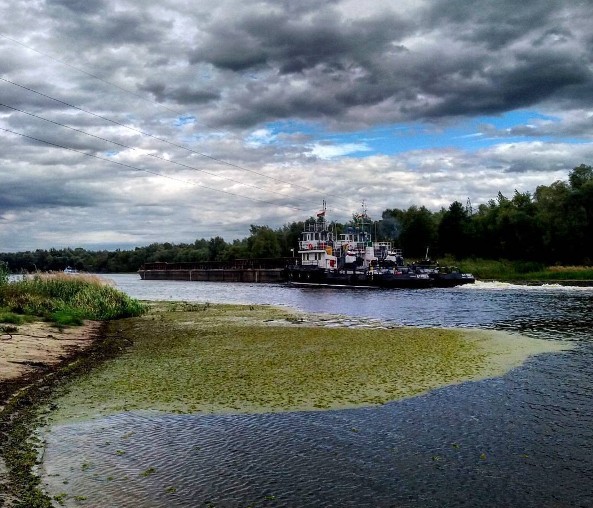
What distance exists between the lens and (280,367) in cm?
1619

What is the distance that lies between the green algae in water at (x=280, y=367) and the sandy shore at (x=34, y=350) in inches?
54.0

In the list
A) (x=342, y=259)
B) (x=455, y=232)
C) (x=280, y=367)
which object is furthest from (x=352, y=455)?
(x=455, y=232)

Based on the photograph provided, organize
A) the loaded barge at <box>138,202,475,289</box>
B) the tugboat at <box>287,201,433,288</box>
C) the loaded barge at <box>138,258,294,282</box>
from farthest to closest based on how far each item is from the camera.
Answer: the loaded barge at <box>138,258,294,282</box> < the tugboat at <box>287,201,433,288</box> < the loaded barge at <box>138,202,475,289</box>

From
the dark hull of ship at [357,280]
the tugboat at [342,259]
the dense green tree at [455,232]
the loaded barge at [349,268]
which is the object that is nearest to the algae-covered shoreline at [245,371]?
the dark hull of ship at [357,280]

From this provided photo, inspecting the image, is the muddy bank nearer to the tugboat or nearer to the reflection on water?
the reflection on water

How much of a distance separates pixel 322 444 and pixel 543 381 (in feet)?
26.4

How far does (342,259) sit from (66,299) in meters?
65.8

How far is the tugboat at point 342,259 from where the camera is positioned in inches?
3132

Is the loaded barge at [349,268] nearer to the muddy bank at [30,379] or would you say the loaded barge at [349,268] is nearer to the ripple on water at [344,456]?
the muddy bank at [30,379]

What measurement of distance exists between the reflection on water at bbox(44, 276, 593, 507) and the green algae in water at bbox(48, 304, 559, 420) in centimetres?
99

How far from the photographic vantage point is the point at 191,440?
32.1 feet

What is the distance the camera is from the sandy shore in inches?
534

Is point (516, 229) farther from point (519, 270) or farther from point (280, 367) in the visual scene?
point (280, 367)

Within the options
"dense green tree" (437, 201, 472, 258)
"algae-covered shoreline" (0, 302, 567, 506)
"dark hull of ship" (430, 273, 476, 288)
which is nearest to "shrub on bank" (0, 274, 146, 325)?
"algae-covered shoreline" (0, 302, 567, 506)
